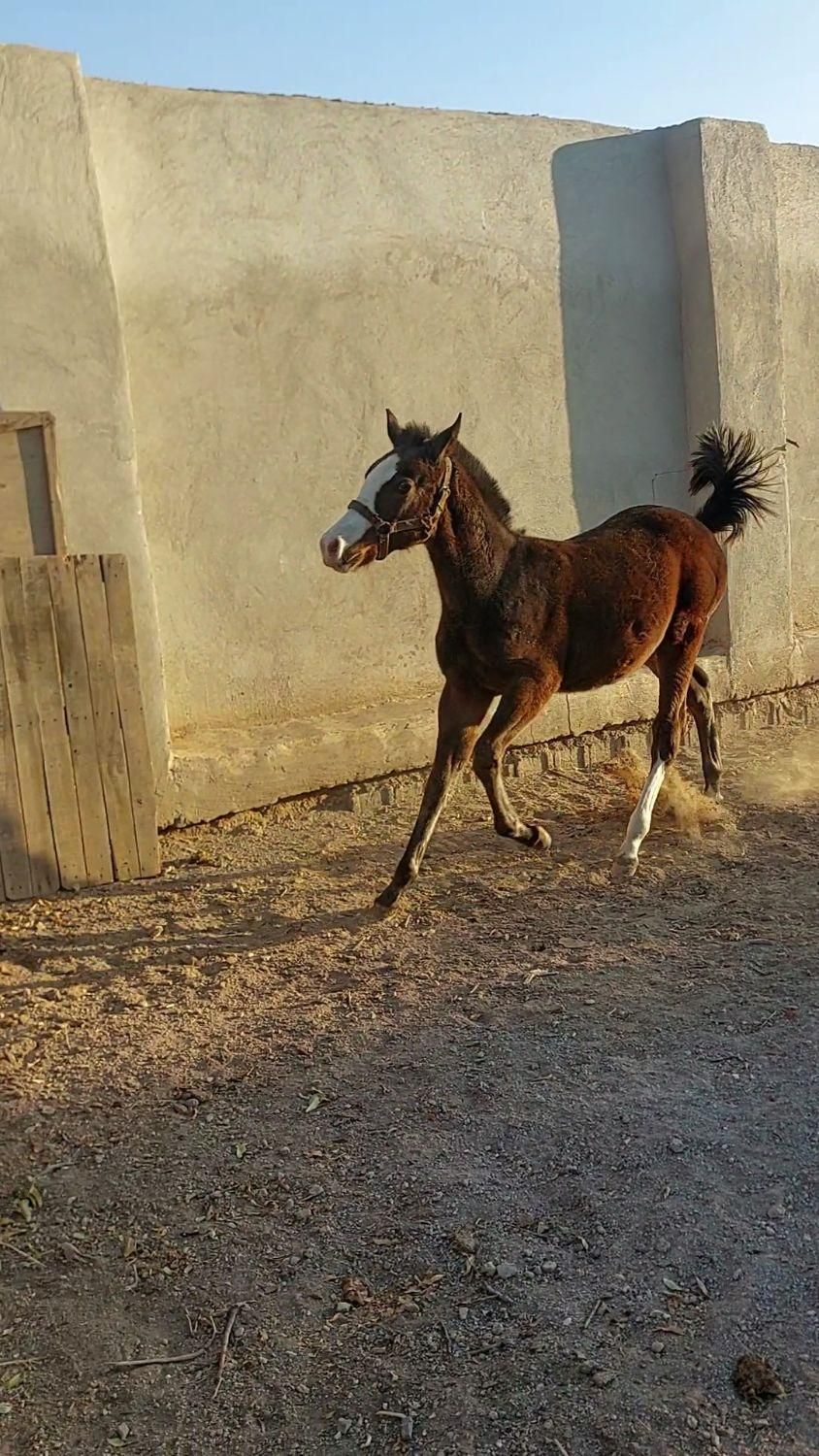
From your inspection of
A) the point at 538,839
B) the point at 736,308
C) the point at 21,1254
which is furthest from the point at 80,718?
the point at 736,308

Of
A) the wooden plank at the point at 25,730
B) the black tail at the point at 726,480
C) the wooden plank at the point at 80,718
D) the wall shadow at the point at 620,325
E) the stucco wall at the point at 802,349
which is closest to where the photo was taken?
the wooden plank at the point at 25,730

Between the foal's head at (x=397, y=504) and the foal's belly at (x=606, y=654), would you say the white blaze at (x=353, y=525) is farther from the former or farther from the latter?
the foal's belly at (x=606, y=654)

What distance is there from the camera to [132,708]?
201 inches

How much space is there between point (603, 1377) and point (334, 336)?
5135 millimetres

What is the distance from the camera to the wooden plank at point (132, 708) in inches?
199

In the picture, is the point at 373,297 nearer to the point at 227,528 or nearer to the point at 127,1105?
the point at 227,528

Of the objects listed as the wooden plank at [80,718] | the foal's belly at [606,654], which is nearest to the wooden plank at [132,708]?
the wooden plank at [80,718]

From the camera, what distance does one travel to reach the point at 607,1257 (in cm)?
249

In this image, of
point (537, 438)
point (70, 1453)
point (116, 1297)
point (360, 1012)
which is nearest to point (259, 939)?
point (360, 1012)

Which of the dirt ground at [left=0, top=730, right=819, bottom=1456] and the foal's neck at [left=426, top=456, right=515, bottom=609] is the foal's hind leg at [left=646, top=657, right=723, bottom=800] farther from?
the foal's neck at [left=426, top=456, right=515, bottom=609]

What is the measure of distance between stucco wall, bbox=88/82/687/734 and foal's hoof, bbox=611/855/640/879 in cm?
190

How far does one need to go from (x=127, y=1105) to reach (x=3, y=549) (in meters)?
2.76

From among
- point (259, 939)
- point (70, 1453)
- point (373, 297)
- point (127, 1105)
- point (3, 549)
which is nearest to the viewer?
point (70, 1453)

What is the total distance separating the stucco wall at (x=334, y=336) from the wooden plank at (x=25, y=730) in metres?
0.89
